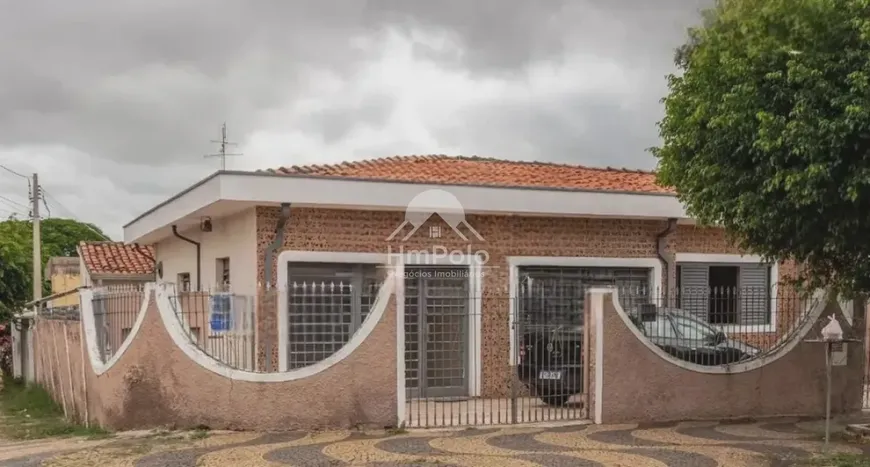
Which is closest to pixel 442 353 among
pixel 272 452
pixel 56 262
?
pixel 272 452

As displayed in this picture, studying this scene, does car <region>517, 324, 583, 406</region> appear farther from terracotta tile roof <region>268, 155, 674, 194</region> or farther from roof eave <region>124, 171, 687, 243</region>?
terracotta tile roof <region>268, 155, 674, 194</region>

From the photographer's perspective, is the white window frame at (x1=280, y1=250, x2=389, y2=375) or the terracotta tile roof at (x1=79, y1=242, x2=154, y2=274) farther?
the terracotta tile roof at (x1=79, y1=242, x2=154, y2=274)

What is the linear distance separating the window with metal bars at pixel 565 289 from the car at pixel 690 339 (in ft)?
1.49

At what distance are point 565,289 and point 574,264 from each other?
83cm

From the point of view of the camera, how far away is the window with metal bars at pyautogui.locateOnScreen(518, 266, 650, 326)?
11375 mm

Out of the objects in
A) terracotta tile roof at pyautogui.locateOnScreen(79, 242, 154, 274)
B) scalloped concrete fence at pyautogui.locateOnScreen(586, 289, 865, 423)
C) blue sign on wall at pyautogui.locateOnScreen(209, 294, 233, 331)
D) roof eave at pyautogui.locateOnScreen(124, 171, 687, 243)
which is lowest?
scalloped concrete fence at pyautogui.locateOnScreen(586, 289, 865, 423)

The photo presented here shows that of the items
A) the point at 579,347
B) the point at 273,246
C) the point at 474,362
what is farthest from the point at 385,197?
the point at 579,347

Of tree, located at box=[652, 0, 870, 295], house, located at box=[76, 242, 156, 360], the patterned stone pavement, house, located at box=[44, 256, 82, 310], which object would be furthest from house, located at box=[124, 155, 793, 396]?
house, located at box=[44, 256, 82, 310]

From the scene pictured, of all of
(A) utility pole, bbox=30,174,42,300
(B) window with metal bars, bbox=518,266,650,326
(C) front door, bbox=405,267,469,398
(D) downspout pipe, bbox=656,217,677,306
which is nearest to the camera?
(C) front door, bbox=405,267,469,398

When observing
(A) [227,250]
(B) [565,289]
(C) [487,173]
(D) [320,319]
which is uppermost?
(C) [487,173]

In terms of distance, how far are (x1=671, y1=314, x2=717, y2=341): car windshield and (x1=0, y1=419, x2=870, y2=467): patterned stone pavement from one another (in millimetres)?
1437

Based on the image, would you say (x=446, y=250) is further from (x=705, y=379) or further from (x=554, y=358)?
(x=705, y=379)

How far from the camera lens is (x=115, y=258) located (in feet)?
77.5

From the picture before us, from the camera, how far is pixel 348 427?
31.6 ft
